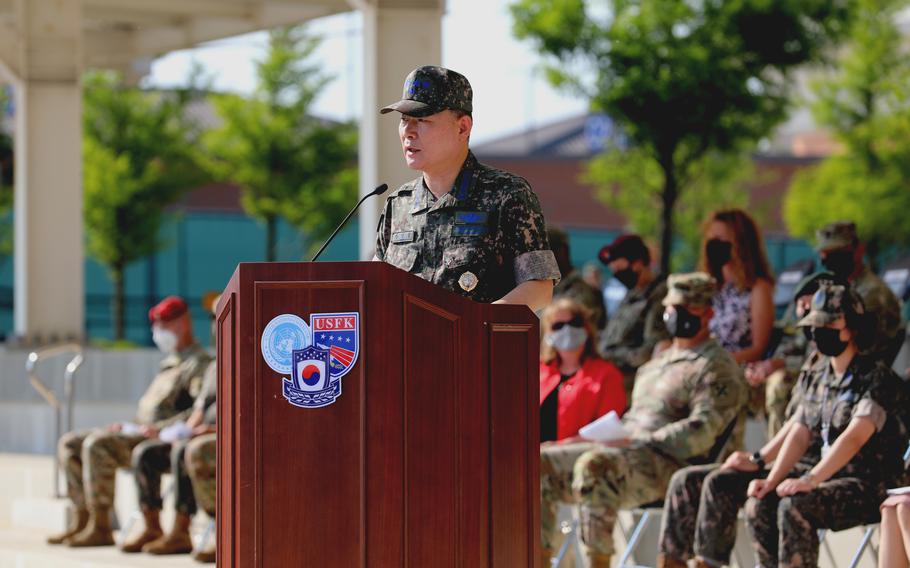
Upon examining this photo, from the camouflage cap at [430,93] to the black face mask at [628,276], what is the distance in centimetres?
445

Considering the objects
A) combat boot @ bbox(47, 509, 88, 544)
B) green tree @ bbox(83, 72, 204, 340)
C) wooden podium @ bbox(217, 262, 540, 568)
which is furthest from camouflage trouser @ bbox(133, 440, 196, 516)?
green tree @ bbox(83, 72, 204, 340)

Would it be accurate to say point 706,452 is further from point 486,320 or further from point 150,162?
point 150,162

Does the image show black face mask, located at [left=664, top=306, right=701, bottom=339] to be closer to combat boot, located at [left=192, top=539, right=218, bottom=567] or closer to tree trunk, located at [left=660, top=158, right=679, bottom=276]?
combat boot, located at [left=192, top=539, right=218, bottom=567]

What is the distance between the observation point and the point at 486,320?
430 cm

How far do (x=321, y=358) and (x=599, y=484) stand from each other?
3.42 m

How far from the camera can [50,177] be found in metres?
17.1

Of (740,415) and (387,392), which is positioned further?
(740,415)

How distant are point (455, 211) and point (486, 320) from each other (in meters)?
0.50

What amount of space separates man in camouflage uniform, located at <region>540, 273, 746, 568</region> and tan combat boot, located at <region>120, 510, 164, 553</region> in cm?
311

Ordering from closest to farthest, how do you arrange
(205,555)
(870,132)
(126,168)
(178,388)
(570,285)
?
1. (205,555)
2. (570,285)
3. (178,388)
4. (870,132)
5. (126,168)

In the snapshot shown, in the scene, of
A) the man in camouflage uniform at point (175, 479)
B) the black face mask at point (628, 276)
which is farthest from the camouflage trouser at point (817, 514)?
the man in camouflage uniform at point (175, 479)

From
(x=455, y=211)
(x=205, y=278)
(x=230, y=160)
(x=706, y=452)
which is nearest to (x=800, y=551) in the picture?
(x=706, y=452)

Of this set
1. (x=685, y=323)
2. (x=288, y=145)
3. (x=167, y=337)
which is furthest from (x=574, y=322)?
(x=288, y=145)

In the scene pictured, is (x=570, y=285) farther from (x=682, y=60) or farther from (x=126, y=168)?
(x=126, y=168)
